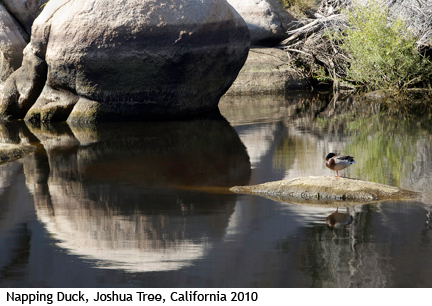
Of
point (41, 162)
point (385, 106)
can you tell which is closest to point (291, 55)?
point (385, 106)

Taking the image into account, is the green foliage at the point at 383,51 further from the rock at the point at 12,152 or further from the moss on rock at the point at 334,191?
the rock at the point at 12,152

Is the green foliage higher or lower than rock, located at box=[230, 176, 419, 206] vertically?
lower

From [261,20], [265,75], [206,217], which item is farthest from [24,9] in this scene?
[206,217]

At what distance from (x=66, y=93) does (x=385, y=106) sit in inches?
364

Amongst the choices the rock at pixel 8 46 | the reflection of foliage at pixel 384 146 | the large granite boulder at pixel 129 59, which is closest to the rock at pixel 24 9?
the rock at pixel 8 46

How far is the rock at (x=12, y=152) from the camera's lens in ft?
33.3

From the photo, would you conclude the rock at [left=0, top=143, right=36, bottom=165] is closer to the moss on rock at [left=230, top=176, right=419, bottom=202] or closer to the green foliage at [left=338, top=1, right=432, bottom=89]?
the moss on rock at [left=230, top=176, right=419, bottom=202]

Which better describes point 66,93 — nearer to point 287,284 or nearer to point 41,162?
point 41,162

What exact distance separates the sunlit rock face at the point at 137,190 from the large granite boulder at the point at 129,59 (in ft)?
4.44

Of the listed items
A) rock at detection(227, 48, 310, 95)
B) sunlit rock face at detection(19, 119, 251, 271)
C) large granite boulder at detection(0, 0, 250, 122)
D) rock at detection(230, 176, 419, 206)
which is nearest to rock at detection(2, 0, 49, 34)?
large granite boulder at detection(0, 0, 250, 122)

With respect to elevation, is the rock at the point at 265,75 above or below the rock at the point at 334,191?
below

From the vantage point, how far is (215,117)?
50.0 ft

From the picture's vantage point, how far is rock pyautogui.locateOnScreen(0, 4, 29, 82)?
2080 centimetres

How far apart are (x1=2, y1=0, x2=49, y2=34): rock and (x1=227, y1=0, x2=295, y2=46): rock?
8.19 meters
